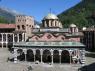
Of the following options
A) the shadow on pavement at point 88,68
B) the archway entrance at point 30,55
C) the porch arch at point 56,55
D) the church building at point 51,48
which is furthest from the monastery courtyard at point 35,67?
the archway entrance at point 30,55

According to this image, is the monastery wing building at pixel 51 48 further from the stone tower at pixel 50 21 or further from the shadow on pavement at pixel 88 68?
the shadow on pavement at pixel 88 68

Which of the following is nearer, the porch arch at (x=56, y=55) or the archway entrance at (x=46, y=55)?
the archway entrance at (x=46, y=55)

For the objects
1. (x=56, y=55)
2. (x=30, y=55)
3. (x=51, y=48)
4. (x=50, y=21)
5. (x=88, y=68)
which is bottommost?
(x=88, y=68)

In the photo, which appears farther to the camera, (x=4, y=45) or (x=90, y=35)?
(x=90, y=35)

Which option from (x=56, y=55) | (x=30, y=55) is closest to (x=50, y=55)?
(x=56, y=55)

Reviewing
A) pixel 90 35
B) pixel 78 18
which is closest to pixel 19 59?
pixel 90 35

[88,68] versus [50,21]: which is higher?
[50,21]

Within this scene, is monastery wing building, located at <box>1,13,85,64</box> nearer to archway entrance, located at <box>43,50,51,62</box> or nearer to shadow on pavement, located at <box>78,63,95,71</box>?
archway entrance, located at <box>43,50,51,62</box>

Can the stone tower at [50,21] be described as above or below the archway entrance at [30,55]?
above

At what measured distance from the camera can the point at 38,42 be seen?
7006 cm

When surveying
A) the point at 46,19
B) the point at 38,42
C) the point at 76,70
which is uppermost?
the point at 46,19

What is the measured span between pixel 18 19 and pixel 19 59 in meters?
21.3

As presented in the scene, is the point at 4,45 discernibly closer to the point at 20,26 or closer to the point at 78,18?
the point at 20,26

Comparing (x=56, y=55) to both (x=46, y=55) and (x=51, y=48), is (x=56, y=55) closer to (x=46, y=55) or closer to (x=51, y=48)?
(x=46, y=55)
